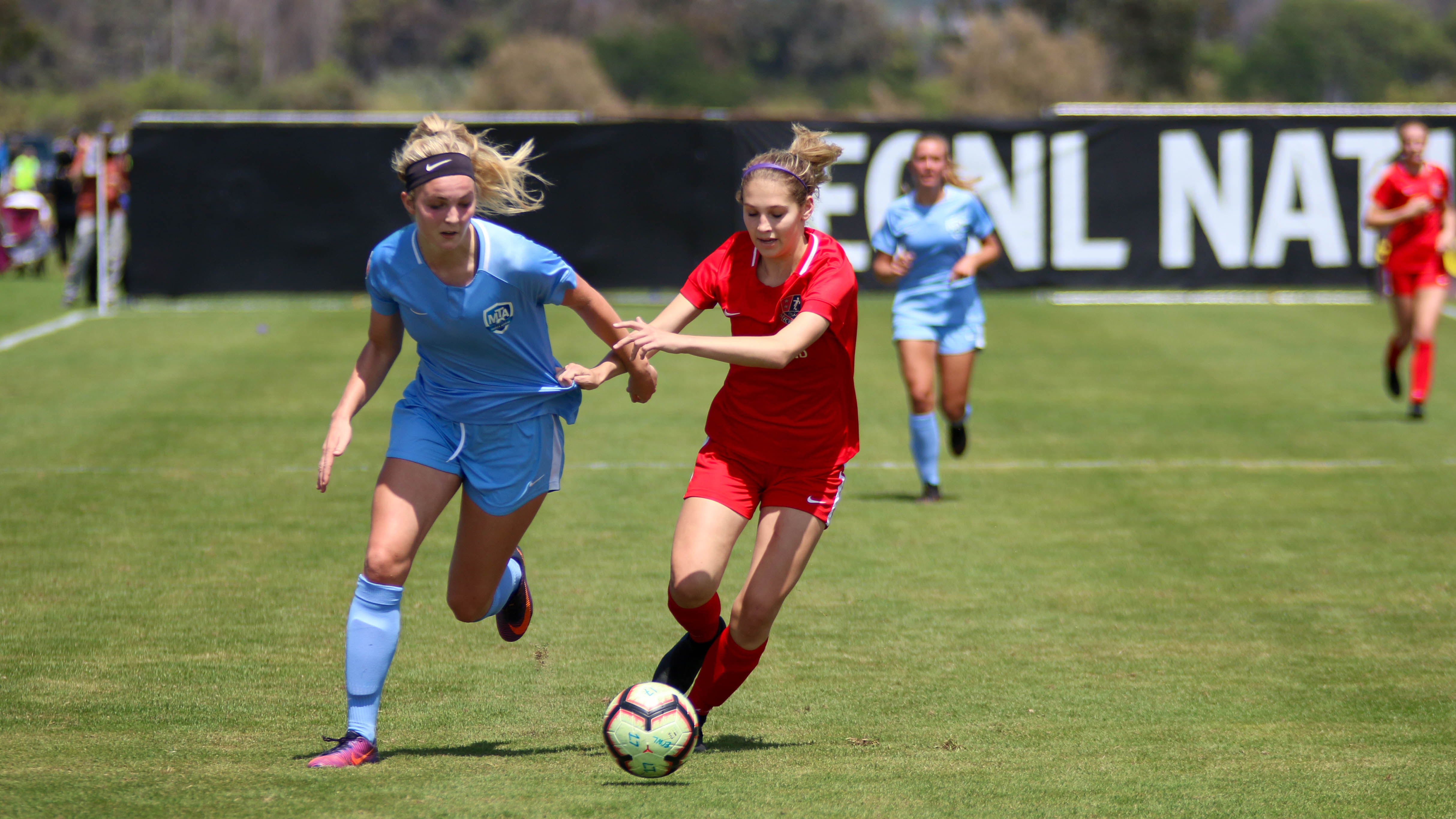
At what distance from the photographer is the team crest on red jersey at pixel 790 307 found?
211 inches

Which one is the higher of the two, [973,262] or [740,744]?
[973,262]

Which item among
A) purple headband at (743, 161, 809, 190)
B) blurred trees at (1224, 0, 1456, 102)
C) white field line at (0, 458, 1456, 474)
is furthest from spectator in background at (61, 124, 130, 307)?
blurred trees at (1224, 0, 1456, 102)

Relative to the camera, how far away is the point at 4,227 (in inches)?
1035

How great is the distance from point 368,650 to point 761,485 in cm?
146

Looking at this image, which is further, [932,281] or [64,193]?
[64,193]

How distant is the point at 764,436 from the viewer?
546 cm

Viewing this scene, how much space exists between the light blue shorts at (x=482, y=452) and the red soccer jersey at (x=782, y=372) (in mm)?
631

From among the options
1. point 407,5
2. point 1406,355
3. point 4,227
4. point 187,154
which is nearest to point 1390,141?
point 1406,355

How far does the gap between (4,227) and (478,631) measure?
2252 cm

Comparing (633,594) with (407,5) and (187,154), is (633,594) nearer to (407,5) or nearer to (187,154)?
(187,154)

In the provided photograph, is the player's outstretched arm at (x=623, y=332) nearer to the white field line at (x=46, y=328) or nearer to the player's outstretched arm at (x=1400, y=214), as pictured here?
the player's outstretched arm at (x=1400, y=214)

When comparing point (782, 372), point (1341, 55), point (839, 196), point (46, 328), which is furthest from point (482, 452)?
point (1341, 55)

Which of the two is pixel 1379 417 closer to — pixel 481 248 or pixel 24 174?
pixel 481 248

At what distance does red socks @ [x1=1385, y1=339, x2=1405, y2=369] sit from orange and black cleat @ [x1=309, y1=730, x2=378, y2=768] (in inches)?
427
